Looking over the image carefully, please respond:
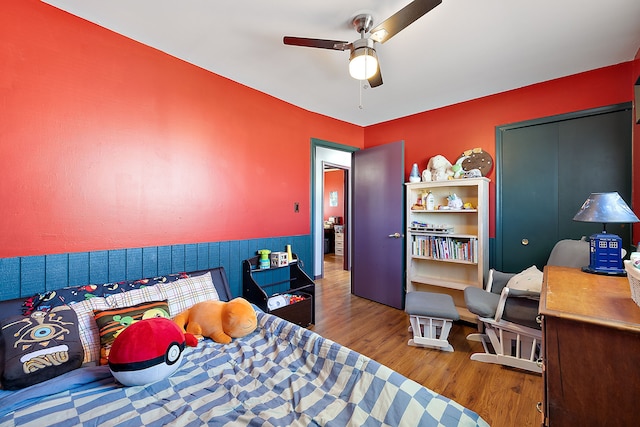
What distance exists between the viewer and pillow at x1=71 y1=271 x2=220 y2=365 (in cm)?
143

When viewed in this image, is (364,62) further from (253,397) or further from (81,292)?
(81,292)

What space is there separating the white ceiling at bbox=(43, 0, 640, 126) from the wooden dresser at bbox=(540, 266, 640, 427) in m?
1.76

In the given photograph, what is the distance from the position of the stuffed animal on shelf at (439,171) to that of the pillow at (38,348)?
10.7ft

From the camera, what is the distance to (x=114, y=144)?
1.86 metres

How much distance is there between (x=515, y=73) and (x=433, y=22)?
124 cm

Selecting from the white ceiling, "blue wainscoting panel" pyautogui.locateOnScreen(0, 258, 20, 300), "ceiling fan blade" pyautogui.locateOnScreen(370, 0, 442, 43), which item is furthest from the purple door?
"blue wainscoting panel" pyautogui.locateOnScreen(0, 258, 20, 300)

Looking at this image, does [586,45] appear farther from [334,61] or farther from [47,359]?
[47,359]

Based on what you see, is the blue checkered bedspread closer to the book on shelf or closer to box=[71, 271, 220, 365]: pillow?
box=[71, 271, 220, 365]: pillow

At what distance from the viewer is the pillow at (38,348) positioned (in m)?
1.13

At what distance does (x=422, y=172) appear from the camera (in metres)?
3.31

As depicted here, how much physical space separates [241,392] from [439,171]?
9.49 ft

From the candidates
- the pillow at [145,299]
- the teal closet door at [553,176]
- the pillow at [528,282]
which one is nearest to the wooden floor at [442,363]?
the pillow at [528,282]

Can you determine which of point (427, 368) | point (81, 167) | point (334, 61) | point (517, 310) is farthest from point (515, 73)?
point (81, 167)

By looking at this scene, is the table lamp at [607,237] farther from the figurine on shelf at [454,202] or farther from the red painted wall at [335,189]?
the red painted wall at [335,189]
